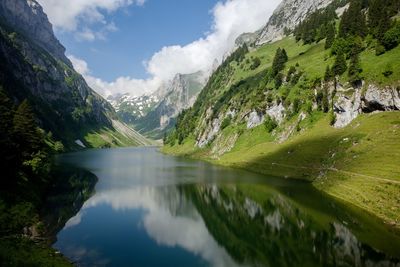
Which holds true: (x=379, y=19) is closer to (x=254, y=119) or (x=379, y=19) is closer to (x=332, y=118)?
(x=332, y=118)

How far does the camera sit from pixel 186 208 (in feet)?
239

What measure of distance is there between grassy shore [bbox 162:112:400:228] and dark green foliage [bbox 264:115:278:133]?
165 inches

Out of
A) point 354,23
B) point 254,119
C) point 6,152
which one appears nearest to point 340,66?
point 354,23

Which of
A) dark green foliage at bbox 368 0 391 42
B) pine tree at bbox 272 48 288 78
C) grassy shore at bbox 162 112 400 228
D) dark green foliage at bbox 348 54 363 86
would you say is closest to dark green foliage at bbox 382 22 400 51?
dark green foliage at bbox 368 0 391 42

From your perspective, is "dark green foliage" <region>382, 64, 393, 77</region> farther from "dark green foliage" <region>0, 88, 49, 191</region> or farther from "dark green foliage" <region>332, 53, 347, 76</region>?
"dark green foliage" <region>0, 88, 49, 191</region>

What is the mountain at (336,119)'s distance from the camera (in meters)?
75.9

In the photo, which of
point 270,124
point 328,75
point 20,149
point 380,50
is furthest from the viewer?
point 270,124

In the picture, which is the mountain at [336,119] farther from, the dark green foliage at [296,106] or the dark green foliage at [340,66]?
the dark green foliage at [296,106]

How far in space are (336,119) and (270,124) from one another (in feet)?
126

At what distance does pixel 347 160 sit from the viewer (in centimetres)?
8494

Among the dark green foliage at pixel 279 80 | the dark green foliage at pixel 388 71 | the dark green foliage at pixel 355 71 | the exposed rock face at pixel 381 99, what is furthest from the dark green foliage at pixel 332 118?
the dark green foliage at pixel 279 80

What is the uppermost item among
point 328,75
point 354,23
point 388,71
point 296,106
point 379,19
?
point 354,23

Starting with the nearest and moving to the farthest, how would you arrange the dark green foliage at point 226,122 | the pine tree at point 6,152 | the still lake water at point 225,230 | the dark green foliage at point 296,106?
1. the still lake water at point 225,230
2. the pine tree at point 6,152
3. the dark green foliage at point 296,106
4. the dark green foliage at point 226,122

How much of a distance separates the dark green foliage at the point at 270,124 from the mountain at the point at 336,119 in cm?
46
